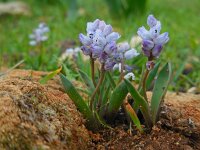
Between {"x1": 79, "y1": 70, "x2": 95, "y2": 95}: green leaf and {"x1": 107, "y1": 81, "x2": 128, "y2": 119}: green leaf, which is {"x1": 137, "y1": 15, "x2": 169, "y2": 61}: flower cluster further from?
{"x1": 79, "y1": 70, "x2": 95, "y2": 95}: green leaf

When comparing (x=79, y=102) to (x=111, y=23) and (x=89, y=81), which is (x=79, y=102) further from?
(x=111, y=23)

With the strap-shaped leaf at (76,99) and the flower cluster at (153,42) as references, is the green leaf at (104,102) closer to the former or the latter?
the strap-shaped leaf at (76,99)

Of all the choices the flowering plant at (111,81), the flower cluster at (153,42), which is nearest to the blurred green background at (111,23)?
the flowering plant at (111,81)

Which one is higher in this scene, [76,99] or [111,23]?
[111,23]

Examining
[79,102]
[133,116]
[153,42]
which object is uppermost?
[153,42]

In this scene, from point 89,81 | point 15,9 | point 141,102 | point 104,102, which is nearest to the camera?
point 141,102

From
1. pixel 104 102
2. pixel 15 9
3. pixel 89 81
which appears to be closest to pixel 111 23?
pixel 15 9

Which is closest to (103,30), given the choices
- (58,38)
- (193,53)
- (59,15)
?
(193,53)
